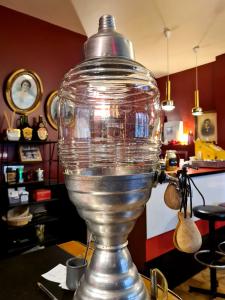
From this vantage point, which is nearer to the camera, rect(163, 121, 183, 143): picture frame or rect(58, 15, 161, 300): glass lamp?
rect(58, 15, 161, 300): glass lamp

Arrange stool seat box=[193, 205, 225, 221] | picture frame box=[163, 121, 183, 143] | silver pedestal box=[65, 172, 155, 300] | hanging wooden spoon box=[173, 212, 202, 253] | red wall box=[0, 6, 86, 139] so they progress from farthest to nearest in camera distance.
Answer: picture frame box=[163, 121, 183, 143] < red wall box=[0, 6, 86, 139] < stool seat box=[193, 205, 225, 221] < hanging wooden spoon box=[173, 212, 202, 253] < silver pedestal box=[65, 172, 155, 300]

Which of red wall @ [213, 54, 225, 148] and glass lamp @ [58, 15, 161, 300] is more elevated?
red wall @ [213, 54, 225, 148]

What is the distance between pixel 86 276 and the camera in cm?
63

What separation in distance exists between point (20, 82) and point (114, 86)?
8.15 feet

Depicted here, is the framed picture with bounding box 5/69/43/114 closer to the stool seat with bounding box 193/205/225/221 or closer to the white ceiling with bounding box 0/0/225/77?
the white ceiling with bounding box 0/0/225/77

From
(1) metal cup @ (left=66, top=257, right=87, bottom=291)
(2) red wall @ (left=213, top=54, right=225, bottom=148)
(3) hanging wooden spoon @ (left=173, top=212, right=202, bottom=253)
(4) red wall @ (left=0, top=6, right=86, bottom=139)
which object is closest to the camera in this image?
(3) hanging wooden spoon @ (left=173, top=212, right=202, bottom=253)

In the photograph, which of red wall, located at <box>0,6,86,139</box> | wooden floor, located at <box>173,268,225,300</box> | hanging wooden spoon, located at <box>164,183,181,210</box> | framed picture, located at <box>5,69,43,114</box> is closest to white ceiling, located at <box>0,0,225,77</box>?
red wall, located at <box>0,6,86,139</box>

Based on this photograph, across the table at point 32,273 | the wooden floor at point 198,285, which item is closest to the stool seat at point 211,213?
the wooden floor at point 198,285

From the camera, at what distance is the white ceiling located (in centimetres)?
322

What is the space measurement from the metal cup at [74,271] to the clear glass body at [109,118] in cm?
32

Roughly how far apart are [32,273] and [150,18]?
3.82m

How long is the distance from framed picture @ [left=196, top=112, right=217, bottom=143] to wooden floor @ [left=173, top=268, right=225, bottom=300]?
3279mm

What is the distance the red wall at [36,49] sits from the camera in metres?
2.99

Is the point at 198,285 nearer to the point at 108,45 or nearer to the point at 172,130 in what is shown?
the point at 108,45
